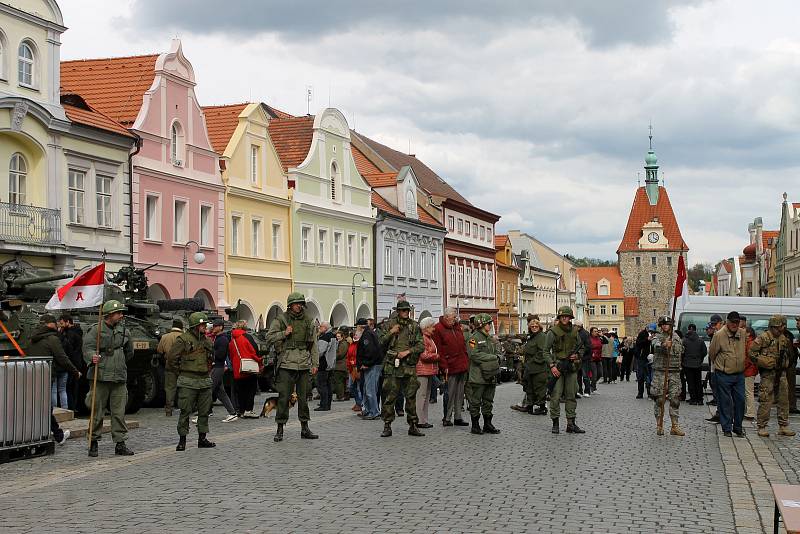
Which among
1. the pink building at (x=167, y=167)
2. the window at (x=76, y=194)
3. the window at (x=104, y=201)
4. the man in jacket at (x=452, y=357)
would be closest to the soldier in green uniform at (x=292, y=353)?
the man in jacket at (x=452, y=357)

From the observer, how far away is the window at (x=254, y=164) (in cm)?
4212

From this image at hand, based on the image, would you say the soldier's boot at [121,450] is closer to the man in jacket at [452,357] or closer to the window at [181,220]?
the man in jacket at [452,357]

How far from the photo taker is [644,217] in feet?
456

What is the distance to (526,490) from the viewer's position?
35.1ft

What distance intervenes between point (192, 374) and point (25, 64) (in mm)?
18134

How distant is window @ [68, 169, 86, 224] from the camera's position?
3130 centimetres

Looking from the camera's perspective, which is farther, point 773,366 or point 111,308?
point 773,366

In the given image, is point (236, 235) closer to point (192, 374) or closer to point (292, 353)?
point (292, 353)

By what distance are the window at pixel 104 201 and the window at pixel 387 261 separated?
23.2 m

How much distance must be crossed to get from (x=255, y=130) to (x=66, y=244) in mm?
13253

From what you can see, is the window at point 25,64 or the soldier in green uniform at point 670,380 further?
the window at point 25,64

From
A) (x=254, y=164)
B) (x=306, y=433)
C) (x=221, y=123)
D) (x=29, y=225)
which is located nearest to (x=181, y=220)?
(x=254, y=164)

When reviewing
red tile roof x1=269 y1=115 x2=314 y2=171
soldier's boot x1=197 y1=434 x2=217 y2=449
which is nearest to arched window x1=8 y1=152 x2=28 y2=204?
soldier's boot x1=197 y1=434 x2=217 y2=449

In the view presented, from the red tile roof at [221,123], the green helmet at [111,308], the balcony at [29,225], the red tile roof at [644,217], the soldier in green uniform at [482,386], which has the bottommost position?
the soldier in green uniform at [482,386]
